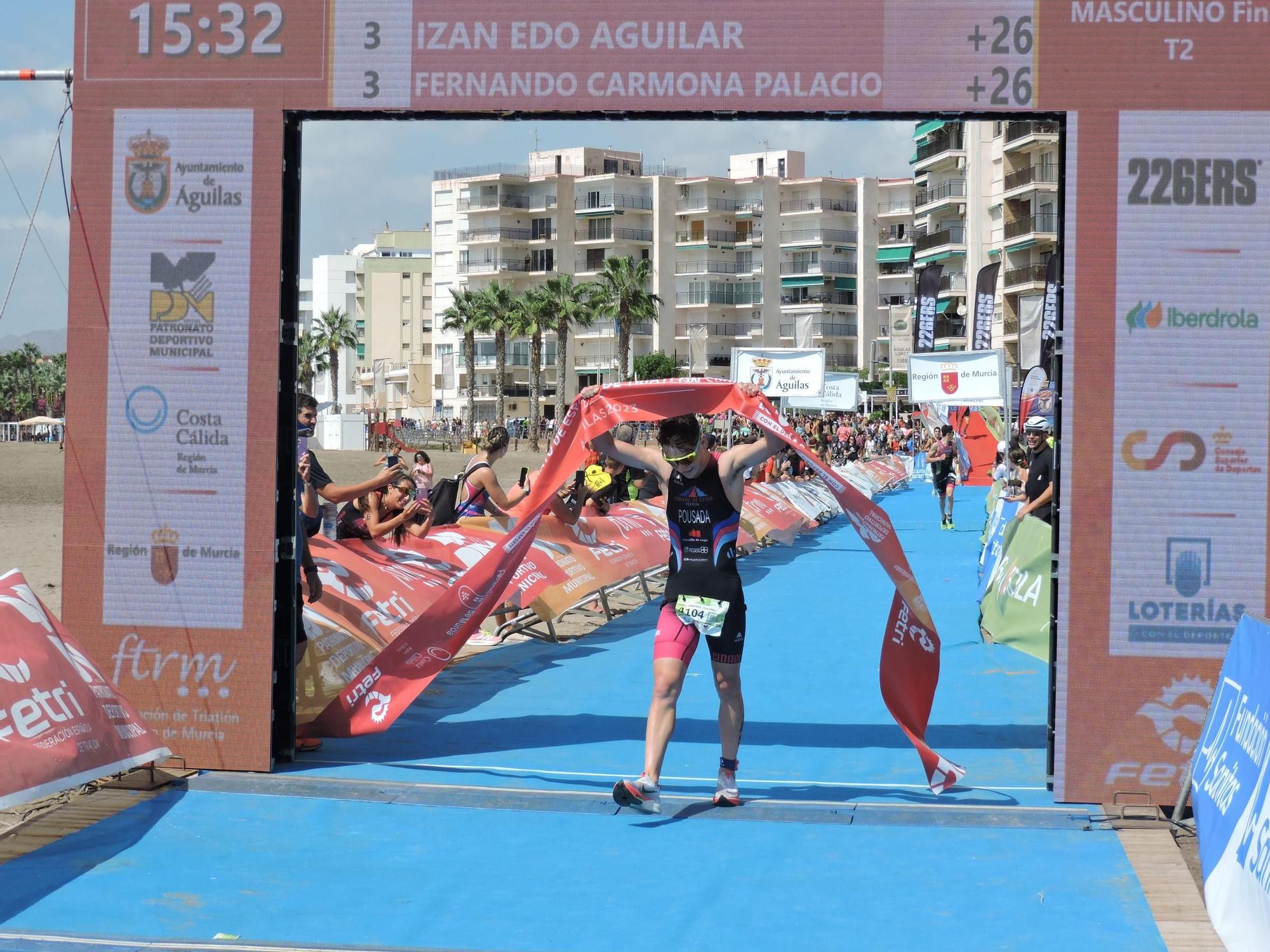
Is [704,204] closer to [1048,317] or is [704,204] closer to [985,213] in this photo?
[985,213]

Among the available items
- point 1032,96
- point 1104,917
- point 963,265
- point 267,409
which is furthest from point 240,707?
point 963,265

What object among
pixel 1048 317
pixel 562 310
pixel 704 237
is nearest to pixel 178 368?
pixel 1048 317

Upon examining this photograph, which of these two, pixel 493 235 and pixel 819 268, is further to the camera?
pixel 819 268

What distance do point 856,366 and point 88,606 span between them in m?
111

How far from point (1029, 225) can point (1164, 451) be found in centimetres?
7179

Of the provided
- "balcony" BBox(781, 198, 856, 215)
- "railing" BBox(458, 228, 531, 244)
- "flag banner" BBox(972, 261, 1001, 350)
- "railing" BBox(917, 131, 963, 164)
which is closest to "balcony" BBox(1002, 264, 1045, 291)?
"railing" BBox(917, 131, 963, 164)

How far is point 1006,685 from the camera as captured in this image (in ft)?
34.4

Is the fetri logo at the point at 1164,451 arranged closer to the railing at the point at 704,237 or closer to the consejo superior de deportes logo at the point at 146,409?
the consejo superior de deportes logo at the point at 146,409

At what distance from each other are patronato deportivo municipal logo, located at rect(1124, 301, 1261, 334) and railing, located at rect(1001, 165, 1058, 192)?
225ft

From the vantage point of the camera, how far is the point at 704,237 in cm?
11131

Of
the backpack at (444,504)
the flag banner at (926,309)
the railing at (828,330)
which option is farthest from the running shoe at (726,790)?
the railing at (828,330)

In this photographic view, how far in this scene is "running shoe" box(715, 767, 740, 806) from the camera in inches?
271

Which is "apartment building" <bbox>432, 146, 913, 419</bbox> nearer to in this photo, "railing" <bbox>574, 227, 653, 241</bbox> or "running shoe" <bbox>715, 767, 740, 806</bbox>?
"railing" <bbox>574, 227, 653, 241</bbox>

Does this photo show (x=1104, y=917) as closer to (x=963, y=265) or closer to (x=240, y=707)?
(x=240, y=707)
